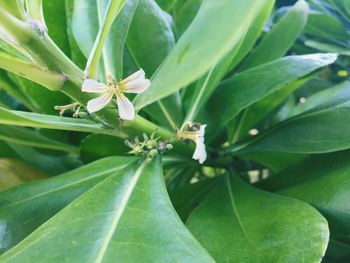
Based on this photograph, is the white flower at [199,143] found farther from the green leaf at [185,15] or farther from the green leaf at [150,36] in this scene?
the green leaf at [185,15]

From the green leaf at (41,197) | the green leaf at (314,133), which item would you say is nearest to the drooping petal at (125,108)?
the green leaf at (41,197)

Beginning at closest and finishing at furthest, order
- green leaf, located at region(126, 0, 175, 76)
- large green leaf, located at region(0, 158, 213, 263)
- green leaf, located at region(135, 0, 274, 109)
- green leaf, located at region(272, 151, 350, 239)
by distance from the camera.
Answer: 1. green leaf, located at region(135, 0, 274, 109)
2. large green leaf, located at region(0, 158, 213, 263)
3. green leaf, located at region(272, 151, 350, 239)
4. green leaf, located at region(126, 0, 175, 76)

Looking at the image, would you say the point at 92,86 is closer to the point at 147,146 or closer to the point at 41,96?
the point at 147,146

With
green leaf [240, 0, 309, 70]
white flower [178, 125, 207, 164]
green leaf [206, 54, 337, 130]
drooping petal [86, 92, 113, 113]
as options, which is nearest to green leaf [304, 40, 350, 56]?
green leaf [240, 0, 309, 70]

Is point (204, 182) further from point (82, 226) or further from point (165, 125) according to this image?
point (82, 226)

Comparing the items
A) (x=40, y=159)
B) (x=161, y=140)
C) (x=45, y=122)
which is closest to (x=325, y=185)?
(x=161, y=140)

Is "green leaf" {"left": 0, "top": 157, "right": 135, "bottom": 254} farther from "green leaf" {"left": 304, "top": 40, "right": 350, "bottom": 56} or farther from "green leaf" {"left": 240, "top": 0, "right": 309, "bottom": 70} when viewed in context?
"green leaf" {"left": 304, "top": 40, "right": 350, "bottom": 56}
